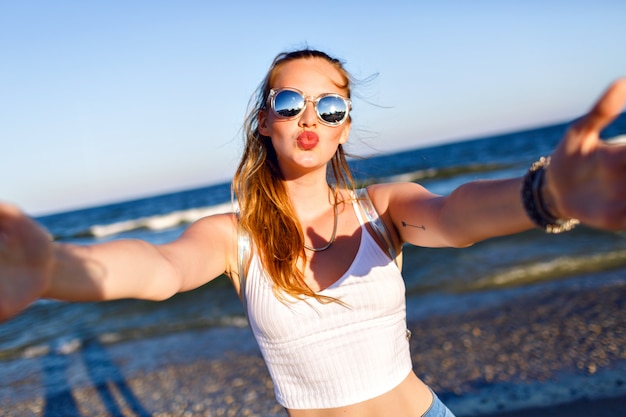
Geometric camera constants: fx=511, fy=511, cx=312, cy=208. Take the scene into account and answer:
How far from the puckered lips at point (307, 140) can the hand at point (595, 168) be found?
1.29 m

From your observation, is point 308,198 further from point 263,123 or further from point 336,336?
point 336,336

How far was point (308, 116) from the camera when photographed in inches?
95.0

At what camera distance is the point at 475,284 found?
8281mm

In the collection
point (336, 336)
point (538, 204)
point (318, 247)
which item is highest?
point (538, 204)

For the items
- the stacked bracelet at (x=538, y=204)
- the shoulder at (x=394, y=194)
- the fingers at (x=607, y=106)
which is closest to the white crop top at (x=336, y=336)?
the shoulder at (x=394, y=194)

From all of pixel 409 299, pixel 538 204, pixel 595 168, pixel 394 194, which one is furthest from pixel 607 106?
pixel 409 299

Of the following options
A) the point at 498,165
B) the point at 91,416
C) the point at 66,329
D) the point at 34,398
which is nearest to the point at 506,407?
the point at 91,416

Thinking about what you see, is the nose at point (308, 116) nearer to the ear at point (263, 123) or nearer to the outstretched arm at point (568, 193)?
the ear at point (263, 123)

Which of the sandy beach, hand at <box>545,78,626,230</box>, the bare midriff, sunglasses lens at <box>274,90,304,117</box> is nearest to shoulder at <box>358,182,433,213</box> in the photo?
sunglasses lens at <box>274,90,304,117</box>

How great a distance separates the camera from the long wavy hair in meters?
2.26

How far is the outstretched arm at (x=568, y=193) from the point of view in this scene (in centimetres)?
120

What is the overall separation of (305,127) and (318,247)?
0.58 m

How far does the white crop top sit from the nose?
0.66 m

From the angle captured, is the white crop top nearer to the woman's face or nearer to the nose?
the woman's face
